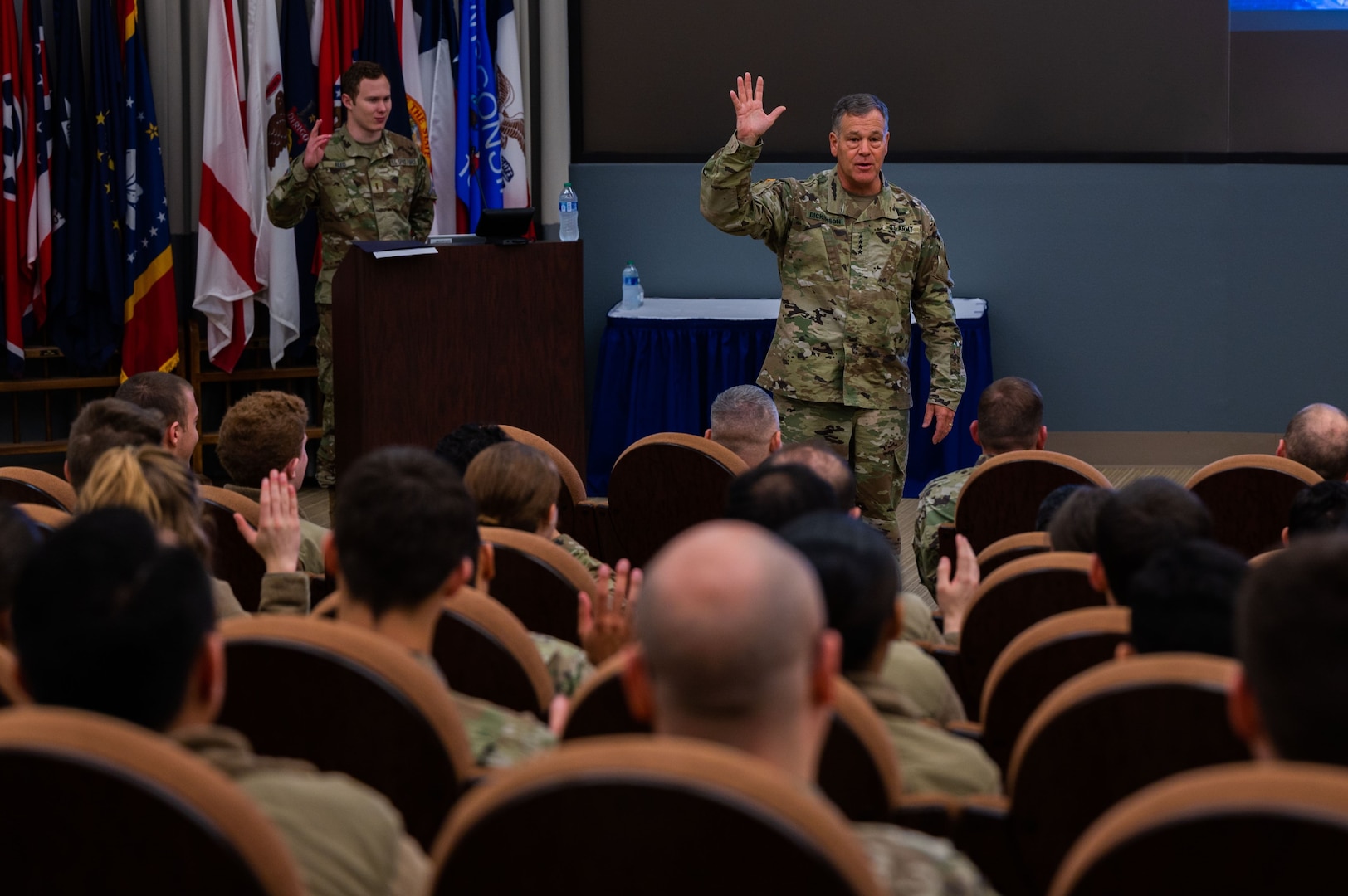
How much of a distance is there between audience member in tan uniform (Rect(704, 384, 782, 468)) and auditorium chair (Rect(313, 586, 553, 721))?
1828 mm

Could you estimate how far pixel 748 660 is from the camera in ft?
4.19

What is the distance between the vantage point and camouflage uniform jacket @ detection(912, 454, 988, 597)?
382cm

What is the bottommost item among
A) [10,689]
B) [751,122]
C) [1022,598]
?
[1022,598]

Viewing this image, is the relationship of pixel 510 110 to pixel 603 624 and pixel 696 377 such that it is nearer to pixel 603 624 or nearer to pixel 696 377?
pixel 696 377

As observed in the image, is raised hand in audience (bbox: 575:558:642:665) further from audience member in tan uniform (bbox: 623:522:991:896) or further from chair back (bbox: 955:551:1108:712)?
audience member in tan uniform (bbox: 623:522:991:896)

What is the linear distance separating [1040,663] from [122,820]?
4.10 feet

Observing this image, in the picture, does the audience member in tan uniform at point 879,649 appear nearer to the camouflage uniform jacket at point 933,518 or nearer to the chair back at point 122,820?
the chair back at point 122,820

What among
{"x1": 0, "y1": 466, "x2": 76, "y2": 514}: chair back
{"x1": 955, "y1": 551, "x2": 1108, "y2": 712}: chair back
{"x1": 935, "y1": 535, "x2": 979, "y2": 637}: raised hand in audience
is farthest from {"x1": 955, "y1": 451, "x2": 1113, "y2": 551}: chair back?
{"x1": 0, "y1": 466, "x2": 76, "y2": 514}: chair back

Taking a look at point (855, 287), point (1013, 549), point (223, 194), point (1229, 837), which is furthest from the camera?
point (223, 194)

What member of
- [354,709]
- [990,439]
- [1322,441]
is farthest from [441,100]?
[354,709]

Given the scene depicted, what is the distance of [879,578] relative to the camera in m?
1.87

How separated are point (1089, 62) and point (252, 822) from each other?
6.69 meters

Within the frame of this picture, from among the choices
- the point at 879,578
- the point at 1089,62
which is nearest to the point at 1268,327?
the point at 1089,62

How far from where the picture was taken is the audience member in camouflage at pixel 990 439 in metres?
3.83
